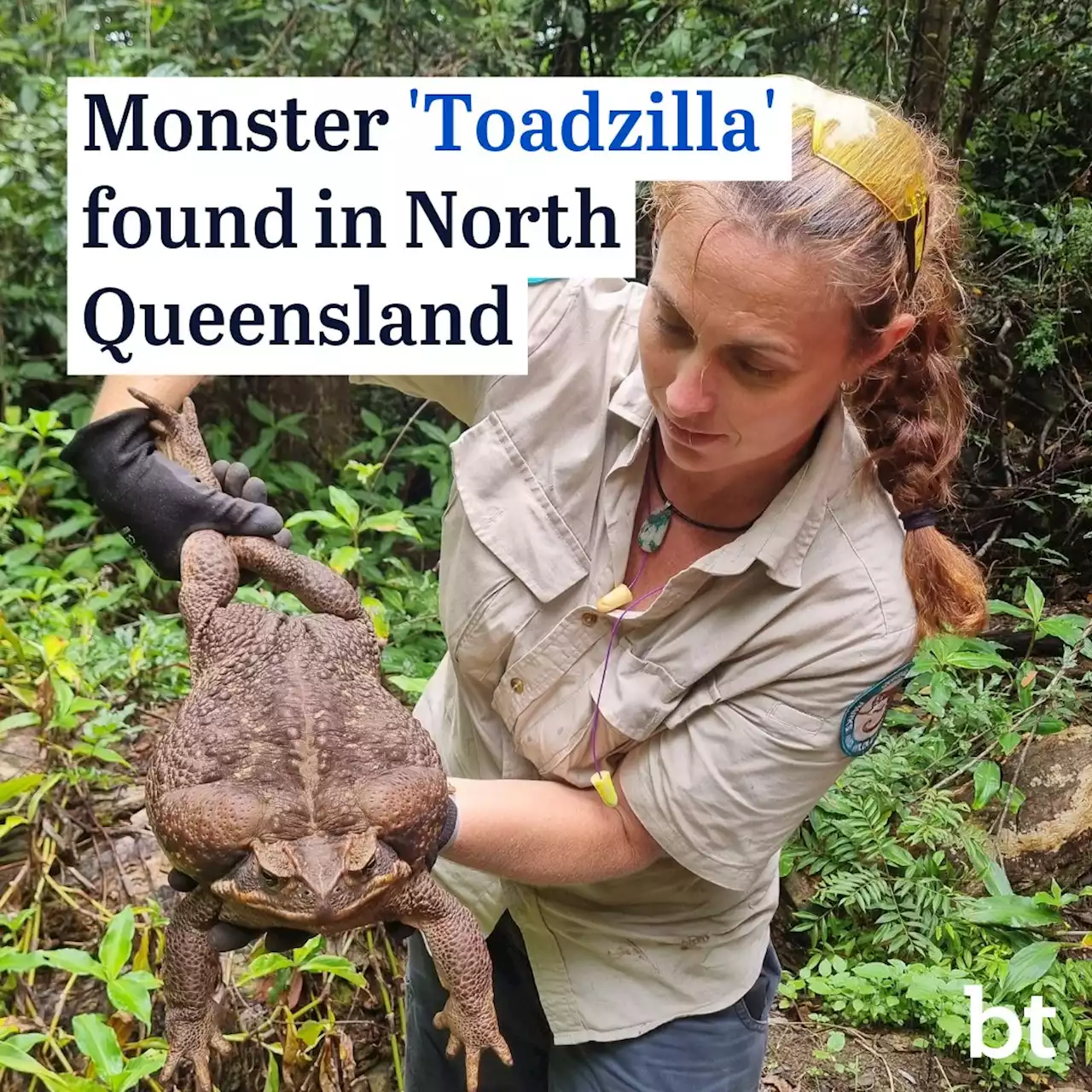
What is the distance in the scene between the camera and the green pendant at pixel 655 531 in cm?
122

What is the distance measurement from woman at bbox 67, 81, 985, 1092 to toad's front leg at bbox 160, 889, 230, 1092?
265 millimetres

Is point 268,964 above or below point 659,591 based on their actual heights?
below

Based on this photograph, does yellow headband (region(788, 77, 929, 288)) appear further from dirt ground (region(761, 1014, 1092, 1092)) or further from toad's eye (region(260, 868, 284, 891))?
dirt ground (region(761, 1014, 1092, 1092))

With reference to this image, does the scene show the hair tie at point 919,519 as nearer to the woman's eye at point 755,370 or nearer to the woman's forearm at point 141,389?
the woman's eye at point 755,370

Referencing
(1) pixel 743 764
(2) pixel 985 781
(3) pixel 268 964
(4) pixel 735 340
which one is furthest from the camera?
(2) pixel 985 781

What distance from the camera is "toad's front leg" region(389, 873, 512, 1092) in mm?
1057

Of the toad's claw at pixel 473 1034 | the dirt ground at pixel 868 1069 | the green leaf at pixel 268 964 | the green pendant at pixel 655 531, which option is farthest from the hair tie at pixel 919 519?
the dirt ground at pixel 868 1069

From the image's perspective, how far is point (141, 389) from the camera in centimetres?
119

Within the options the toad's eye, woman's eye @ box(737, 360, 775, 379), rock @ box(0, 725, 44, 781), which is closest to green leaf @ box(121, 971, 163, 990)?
the toad's eye

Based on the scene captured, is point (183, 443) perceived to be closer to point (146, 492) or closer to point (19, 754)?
point (146, 492)

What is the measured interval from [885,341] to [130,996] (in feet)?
4.08

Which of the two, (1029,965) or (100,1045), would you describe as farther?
(1029,965)

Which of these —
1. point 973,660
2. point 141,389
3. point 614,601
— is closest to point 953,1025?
point 973,660

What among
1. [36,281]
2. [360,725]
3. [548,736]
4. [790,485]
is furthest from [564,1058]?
[36,281]
